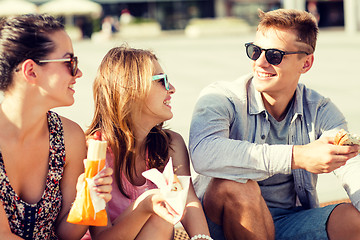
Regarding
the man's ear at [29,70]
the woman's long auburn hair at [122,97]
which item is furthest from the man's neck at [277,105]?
the man's ear at [29,70]

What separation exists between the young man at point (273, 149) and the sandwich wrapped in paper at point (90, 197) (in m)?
0.85

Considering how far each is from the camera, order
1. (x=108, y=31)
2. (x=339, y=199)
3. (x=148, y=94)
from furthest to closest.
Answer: (x=108, y=31)
(x=339, y=199)
(x=148, y=94)

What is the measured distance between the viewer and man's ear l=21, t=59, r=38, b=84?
7.88 ft

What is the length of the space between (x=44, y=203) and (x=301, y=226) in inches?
61.7

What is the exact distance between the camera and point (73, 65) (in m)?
2.53

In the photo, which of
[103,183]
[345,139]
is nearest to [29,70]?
[103,183]

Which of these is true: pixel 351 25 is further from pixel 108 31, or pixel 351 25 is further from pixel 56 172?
pixel 56 172

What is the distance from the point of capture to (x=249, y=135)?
11.0 feet

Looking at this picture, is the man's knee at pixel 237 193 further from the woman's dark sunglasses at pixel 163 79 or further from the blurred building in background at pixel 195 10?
the blurred building in background at pixel 195 10

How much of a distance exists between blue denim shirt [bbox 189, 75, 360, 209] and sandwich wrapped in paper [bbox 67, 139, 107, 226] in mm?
846

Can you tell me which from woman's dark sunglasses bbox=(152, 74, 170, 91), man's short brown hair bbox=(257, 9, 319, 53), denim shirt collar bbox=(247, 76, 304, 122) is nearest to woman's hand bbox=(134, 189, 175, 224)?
woman's dark sunglasses bbox=(152, 74, 170, 91)

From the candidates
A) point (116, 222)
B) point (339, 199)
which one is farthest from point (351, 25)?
point (116, 222)

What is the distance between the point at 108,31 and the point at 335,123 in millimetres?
31253

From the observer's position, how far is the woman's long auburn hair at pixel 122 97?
115 inches
